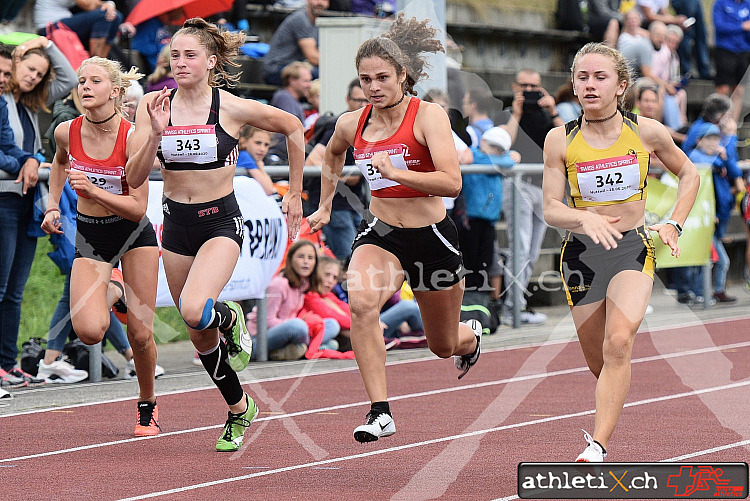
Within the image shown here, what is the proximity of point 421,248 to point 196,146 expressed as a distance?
1.38 meters

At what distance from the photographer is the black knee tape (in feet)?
25.5

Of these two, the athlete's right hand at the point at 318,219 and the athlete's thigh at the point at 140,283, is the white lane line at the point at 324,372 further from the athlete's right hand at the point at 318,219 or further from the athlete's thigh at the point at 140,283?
the athlete's right hand at the point at 318,219

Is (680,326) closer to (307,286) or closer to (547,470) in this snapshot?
(307,286)

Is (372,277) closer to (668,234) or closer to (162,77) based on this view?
(668,234)

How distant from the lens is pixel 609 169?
6.92 metres

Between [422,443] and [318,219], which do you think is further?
[422,443]

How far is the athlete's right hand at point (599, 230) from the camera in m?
6.40

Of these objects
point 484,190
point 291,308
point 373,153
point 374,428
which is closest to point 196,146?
point 373,153

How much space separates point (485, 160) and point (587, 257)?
6849 mm

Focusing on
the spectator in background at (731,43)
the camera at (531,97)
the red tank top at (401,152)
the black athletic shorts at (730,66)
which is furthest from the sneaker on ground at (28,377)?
the black athletic shorts at (730,66)

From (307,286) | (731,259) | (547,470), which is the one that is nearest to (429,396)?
(307,286)

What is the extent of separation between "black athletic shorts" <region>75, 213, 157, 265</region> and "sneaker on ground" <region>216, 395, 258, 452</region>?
126 centimetres

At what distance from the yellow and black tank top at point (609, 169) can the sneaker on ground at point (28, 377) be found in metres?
4.98

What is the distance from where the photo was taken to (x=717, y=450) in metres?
7.45
